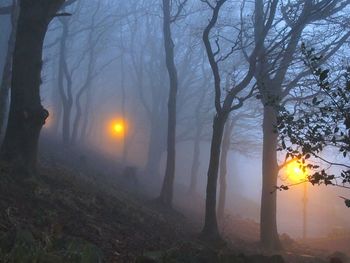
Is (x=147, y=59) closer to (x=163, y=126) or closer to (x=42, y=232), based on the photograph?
(x=163, y=126)

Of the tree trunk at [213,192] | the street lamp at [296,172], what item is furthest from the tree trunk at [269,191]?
the tree trunk at [213,192]

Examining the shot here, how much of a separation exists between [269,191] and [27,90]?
9.46 m

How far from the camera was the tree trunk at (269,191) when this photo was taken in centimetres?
1686

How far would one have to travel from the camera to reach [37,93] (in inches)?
414

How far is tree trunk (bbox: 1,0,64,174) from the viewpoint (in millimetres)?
10328

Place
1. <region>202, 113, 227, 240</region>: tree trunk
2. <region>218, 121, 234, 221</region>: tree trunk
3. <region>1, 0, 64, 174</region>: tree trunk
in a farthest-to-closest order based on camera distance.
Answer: <region>218, 121, 234, 221</region>: tree trunk, <region>202, 113, 227, 240</region>: tree trunk, <region>1, 0, 64, 174</region>: tree trunk

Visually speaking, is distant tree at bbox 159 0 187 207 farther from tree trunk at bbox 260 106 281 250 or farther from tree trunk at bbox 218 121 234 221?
tree trunk at bbox 218 121 234 221

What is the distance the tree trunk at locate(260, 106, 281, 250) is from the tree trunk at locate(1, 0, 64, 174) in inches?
346

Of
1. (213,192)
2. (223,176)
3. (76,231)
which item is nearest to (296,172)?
(223,176)

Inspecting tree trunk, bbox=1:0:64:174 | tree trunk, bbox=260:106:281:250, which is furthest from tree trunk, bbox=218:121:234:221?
tree trunk, bbox=1:0:64:174

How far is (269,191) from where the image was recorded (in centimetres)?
1686

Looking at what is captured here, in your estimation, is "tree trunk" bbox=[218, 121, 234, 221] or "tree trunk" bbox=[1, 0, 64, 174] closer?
"tree trunk" bbox=[1, 0, 64, 174]

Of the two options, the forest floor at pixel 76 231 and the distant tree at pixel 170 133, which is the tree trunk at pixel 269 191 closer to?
the forest floor at pixel 76 231

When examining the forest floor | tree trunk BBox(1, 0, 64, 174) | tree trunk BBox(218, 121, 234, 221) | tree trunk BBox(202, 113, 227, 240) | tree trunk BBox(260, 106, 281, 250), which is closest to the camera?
the forest floor
